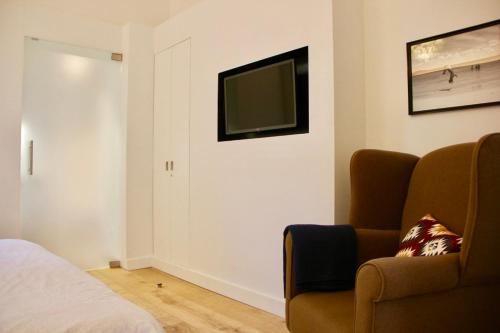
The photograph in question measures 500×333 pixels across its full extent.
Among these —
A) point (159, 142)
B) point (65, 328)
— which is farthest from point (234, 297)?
point (65, 328)

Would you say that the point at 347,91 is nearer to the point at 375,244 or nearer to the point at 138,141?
the point at 375,244

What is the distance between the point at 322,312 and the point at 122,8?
12.9 feet

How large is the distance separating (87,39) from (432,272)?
3777mm

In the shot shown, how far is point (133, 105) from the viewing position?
151 inches

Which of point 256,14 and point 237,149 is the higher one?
point 256,14

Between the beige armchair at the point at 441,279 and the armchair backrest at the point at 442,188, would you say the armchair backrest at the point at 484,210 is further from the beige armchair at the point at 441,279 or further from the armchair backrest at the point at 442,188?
the armchair backrest at the point at 442,188

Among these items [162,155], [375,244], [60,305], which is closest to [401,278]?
[375,244]

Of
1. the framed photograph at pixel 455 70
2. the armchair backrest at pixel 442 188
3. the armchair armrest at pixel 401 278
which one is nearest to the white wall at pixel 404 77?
the framed photograph at pixel 455 70

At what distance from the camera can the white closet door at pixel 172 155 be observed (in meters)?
3.46

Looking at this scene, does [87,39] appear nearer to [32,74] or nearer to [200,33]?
[32,74]

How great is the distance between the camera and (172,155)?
363 centimetres

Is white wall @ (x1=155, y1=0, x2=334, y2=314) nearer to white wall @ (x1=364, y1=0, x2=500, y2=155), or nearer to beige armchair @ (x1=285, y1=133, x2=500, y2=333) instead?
white wall @ (x1=364, y1=0, x2=500, y2=155)

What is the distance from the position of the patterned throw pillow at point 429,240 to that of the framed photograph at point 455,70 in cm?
76

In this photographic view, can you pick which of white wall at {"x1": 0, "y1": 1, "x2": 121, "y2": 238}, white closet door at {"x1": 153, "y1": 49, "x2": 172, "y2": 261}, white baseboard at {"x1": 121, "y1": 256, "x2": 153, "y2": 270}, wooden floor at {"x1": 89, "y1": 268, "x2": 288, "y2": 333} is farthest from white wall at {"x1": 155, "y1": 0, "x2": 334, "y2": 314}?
white wall at {"x1": 0, "y1": 1, "x2": 121, "y2": 238}
